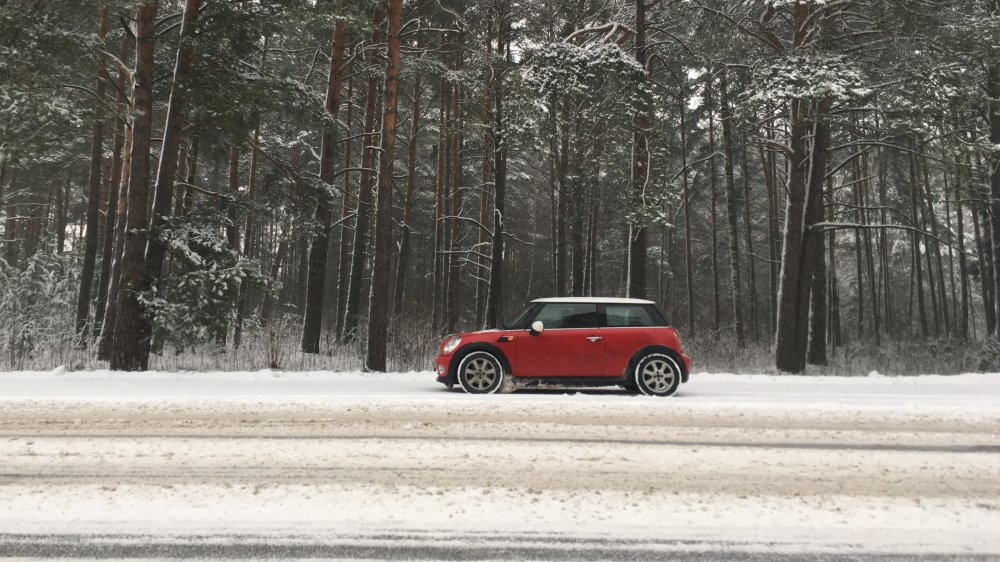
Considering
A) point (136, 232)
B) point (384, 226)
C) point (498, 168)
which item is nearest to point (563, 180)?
point (498, 168)

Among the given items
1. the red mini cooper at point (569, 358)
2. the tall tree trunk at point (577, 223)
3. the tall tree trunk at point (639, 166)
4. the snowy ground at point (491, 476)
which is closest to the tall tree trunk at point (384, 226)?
the red mini cooper at point (569, 358)

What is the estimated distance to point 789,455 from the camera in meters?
5.22

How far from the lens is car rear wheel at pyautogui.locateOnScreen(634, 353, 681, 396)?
859 cm

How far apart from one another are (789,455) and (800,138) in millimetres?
11792

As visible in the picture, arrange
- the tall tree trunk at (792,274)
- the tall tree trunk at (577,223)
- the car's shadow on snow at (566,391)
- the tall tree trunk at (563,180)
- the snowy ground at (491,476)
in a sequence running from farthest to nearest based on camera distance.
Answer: the tall tree trunk at (577,223)
the tall tree trunk at (563,180)
the tall tree trunk at (792,274)
the car's shadow on snow at (566,391)
the snowy ground at (491,476)

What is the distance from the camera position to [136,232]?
36.0 ft

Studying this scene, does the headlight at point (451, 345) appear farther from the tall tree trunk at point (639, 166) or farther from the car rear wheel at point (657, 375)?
the tall tree trunk at point (639, 166)

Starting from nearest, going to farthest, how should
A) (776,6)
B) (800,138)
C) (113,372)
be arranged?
1. (113,372)
2. (776,6)
3. (800,138)

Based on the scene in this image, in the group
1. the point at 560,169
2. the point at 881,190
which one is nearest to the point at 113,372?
Answer: the point at 560,169

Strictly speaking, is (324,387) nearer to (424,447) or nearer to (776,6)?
(424,447)

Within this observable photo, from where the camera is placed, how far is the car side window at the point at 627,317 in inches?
346

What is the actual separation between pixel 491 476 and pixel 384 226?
8686 mm

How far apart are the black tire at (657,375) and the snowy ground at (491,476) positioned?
706 millimetres

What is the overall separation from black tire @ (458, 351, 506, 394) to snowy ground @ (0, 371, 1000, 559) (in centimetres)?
70
